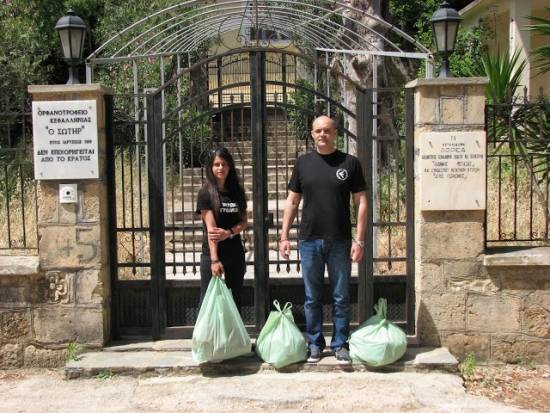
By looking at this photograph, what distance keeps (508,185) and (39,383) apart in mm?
6237

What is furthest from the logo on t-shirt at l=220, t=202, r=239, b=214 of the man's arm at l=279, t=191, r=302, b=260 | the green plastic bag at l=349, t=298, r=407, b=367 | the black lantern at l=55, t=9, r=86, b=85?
the black lantern at l=55, t=9, r=86, b=85

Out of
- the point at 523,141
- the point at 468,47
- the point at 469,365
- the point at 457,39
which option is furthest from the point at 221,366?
the point at 468,47

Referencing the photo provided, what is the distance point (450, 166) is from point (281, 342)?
1.97 m

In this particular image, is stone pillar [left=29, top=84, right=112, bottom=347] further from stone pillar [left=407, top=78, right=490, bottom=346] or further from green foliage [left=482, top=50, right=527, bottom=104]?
green foliage [left=482, top=50, right=527, bottom=104]

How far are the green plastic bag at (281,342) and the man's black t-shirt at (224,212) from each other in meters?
0.69

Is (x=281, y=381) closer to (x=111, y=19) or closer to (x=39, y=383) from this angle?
(x=39, y=383)

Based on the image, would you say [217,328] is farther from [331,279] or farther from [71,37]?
[71,37]

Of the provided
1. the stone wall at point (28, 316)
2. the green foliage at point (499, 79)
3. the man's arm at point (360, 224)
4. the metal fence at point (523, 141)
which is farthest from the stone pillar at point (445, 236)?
the stone wall at point (28, 316)

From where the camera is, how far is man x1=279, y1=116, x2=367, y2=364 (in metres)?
4.70

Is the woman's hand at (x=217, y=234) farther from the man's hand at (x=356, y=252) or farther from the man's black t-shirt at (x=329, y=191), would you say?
the man's hand at (x=356, y=252)

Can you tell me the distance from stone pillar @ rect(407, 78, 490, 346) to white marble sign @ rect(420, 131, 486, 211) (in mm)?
76

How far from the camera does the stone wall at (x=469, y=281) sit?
5.07 meters

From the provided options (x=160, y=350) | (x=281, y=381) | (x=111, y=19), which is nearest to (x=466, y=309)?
(x=281, y=381)

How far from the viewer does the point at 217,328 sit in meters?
4.70
